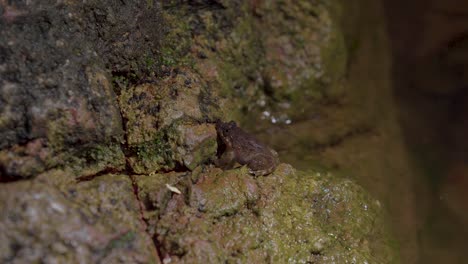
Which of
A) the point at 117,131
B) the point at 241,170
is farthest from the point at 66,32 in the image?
the point at 241,170

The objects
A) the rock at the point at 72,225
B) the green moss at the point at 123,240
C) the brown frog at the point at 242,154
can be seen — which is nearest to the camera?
the rock at the point at 72,225

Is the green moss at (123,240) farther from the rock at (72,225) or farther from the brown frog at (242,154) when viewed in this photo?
the brown frog at (242,154)

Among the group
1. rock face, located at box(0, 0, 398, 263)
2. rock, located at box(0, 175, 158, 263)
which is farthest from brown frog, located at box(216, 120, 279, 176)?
rock, located at box(0, 175, 158, 263)

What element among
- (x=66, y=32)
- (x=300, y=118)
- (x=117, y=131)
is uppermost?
(x=66, y=32)

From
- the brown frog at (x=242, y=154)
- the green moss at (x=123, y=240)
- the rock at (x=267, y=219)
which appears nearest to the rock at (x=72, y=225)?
the green moss at (x=123, y=240)

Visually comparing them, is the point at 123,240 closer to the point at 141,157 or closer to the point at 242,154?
the point at 141,157

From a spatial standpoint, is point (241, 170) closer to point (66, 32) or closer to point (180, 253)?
point (180, 253)
